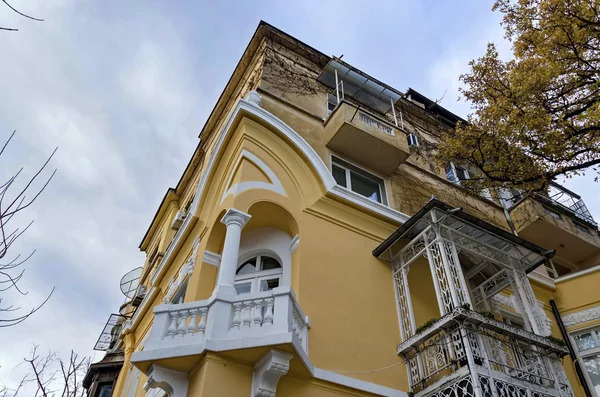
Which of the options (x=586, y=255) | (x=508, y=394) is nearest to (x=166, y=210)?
(x=508, y=394)

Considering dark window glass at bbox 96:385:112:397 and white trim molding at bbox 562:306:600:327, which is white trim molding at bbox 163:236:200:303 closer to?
dark window glass at bbox 96:385:112:397

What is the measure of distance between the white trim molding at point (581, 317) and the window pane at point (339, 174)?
743 centimetres

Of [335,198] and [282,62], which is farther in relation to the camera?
[282,62]

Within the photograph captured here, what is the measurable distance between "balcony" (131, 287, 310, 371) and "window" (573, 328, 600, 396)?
816 cm

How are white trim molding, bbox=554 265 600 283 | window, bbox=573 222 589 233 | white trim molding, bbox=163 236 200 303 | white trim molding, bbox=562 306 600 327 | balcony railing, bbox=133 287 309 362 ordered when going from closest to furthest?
balcony railing, bbox=133 287 309 362, white trim molding, bbox=163 236 200 303, white trim molding, bbox=562 306 600 327, white trim molding, bbox=554 265 600 283, window, bbox=573 222 589 233

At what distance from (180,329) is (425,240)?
5373 millimetres

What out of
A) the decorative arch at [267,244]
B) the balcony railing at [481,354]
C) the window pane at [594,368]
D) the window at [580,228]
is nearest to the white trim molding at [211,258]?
the decorative arch at [267,244]

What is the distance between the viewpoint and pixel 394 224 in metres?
11.9

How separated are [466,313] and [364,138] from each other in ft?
20.7

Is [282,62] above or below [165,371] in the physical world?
above

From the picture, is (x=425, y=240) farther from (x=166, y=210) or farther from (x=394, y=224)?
(x=166, y=210)

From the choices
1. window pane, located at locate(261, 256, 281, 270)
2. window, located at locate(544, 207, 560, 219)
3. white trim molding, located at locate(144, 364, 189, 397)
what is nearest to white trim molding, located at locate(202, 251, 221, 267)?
window pane, located at locate(261, 256, 281, 270)

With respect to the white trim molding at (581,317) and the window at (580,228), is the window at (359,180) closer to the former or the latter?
the white trim molding at (581,317)

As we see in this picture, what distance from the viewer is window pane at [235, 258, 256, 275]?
10.4 metres
